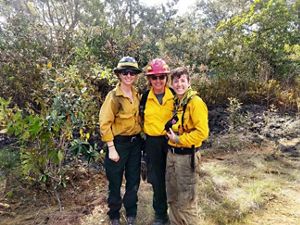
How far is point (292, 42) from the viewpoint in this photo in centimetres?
927

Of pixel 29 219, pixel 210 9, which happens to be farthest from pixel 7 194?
pixel 210 9

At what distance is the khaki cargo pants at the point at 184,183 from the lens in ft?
9.65

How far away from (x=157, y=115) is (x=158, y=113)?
0.08 feet

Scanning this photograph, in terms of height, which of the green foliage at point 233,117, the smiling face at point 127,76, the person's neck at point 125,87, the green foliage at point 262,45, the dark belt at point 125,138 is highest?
the green foliage at point 262,45

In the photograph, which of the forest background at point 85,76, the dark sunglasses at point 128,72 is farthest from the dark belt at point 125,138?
the dark sunglasses at point 128,72

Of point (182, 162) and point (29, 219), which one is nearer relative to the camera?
point (182, 162)

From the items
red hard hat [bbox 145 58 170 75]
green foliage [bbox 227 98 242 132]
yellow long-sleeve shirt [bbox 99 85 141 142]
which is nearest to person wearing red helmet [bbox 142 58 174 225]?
red hard hat [bbox 145 58 170 75]

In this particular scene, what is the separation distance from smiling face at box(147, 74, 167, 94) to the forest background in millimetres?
866

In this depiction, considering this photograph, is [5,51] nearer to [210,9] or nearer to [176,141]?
[176,141]

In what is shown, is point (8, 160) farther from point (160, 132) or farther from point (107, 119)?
point (160, 132)

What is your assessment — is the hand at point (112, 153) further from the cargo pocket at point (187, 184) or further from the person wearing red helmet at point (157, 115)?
the cargo pocket at point (187, 184)

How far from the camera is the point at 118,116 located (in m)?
3.06

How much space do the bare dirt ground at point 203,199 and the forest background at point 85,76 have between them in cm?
20

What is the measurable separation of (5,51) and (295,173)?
5063 millimetres
